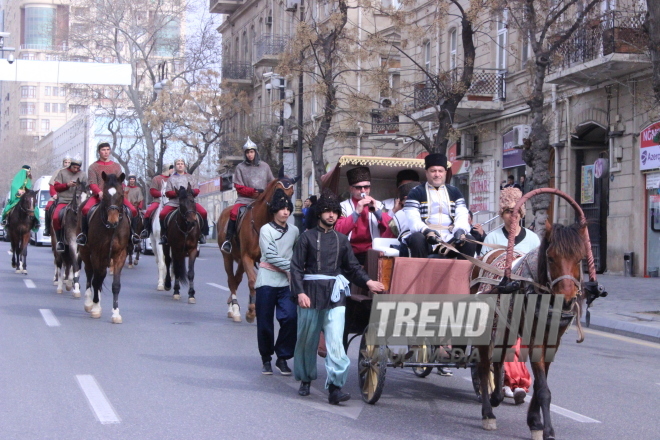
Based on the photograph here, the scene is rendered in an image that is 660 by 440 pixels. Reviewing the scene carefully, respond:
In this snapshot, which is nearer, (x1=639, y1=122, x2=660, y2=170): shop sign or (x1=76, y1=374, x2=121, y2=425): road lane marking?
(x1=76, y1=374, x2=121, y2=425): road lane marking

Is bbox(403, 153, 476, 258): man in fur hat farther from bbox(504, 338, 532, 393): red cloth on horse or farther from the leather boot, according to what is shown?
the leather boot

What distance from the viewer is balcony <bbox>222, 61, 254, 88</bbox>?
55031 mm

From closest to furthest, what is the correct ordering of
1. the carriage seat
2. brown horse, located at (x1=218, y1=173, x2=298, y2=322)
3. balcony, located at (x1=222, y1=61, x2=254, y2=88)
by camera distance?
the carriage seat < brown horse, located at (x1=218, y1=173, x2=298, y2=322) < balcony, located at (x1=222, y1=61, x2=254, y2=88)

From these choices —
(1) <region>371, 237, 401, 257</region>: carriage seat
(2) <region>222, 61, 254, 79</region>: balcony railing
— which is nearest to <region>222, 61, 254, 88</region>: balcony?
(2) <region>222, 61, 254, 79</region>: balcony railing

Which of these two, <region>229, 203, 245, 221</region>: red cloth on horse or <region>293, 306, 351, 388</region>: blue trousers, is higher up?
<region>229, 203, 245, 221</region>: red cloth on horse

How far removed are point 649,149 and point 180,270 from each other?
12.6m

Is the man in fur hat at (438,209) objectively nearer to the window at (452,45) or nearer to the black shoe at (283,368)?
the black shoe at (283,368)

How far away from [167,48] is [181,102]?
553 cm

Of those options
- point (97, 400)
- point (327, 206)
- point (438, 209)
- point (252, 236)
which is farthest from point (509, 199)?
point (252, 236)

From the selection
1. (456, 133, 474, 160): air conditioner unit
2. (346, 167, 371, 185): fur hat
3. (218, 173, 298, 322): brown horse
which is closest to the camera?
(346, 167, 371, 185): fur hat

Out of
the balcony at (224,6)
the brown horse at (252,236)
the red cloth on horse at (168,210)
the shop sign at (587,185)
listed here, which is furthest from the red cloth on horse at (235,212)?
the balcony at (224,6)

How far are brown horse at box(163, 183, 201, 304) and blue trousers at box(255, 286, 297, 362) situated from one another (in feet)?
23.8

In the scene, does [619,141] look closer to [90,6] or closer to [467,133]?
[467,133]

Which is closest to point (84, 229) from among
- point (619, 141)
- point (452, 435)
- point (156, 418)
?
point (156, 418)
